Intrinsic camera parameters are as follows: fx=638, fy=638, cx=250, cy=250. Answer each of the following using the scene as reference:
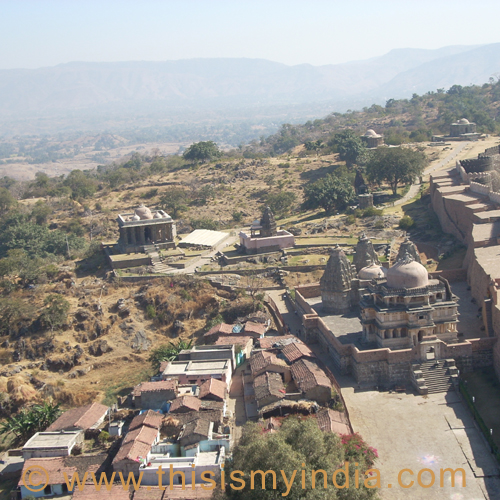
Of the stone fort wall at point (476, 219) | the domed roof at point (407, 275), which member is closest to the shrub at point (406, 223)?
the stone fort wall at point (476, 219)

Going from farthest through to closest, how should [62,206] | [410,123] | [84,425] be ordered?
1. [410,123]
2. [62,206]
3. [84,425]

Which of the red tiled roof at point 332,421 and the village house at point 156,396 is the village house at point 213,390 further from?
the red tiled roof at point 332,421

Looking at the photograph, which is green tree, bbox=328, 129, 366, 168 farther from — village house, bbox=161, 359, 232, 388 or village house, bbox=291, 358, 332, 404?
village house, bbox=291, 358, 332, 404

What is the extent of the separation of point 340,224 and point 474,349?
74.4 ft

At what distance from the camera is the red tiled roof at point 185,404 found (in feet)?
81.6

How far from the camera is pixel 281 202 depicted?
56.4 meters

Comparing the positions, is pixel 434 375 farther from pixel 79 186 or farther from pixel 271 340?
pixel 79 186

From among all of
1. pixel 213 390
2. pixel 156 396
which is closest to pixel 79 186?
pixel 156 396

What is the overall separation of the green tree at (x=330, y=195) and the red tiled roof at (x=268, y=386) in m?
27.0

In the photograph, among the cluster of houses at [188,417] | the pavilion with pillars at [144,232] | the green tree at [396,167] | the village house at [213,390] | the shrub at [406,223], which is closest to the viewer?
the cluster of houses at [188,417]

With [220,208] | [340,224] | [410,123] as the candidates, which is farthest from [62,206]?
[410,123]

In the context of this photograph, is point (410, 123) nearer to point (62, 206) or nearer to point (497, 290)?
point (62, 206)

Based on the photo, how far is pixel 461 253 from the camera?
123 ft

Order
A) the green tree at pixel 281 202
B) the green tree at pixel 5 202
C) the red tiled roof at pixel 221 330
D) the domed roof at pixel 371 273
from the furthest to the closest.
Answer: the green tree at pixel 5 202, the green tree at pixel 281 202, the red tiled roof at pixel 221 330, the domed roof at pixel 371 273
